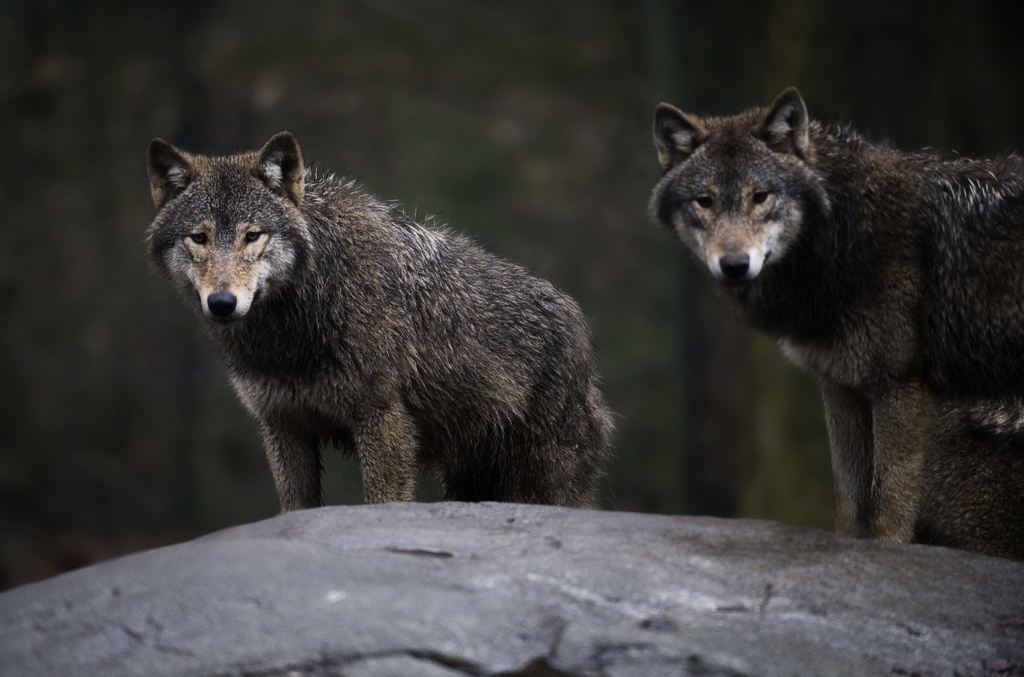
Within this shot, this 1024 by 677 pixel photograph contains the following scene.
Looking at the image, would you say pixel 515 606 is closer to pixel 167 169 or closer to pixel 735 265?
pixel 735 265

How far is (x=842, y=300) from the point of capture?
7.96 metres

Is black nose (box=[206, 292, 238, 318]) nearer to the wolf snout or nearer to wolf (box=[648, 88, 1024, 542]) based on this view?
the wolf snout

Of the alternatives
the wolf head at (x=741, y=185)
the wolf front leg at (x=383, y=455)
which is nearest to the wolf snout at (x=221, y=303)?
the wolf front leg at (x=383, y=455)

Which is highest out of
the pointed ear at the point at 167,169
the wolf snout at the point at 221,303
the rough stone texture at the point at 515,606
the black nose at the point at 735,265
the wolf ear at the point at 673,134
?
the wolf ear at the point at 673,134

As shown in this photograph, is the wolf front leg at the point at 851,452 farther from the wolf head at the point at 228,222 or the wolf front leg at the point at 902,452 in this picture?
the wolf head at the point at 228,222

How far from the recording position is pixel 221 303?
25.1 ft

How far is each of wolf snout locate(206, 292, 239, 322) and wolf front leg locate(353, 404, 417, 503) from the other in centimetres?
123

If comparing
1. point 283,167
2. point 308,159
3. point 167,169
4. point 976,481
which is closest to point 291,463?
point 283,167

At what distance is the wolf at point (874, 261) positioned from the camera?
783 centimetres

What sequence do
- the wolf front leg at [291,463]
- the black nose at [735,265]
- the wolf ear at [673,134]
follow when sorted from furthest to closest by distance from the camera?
the wolf front leg at [291,463] → the wolf ear at [673,134] → the black nose at [735,265]

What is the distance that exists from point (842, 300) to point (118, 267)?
1220 centimetres

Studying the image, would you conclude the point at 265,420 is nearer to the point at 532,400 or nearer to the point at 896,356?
the point at 532,400

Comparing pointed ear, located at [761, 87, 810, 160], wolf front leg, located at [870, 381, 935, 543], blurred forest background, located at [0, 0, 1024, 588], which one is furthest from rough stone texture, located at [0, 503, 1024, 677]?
blurred forest background, located at [0, 0, 1024, 588]

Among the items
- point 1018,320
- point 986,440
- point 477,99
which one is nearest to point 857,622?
point 1018,320
